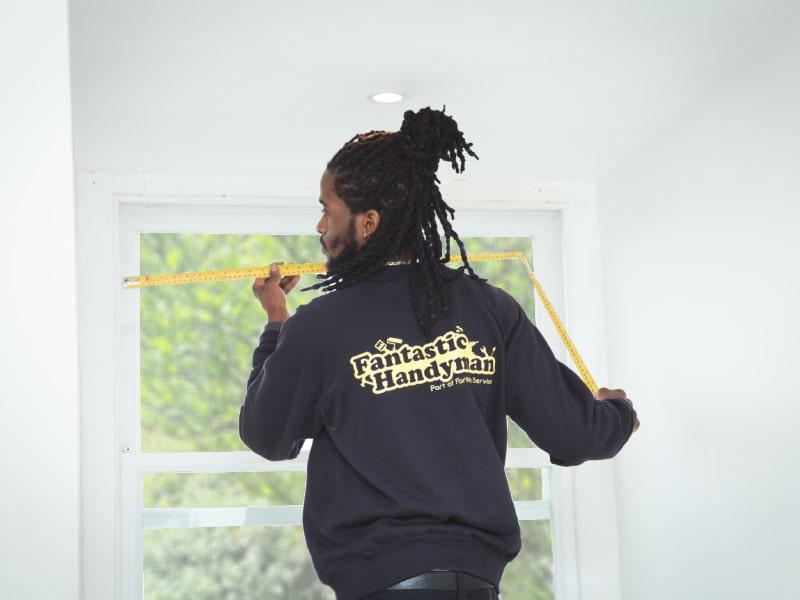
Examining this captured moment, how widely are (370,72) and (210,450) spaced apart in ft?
4.83

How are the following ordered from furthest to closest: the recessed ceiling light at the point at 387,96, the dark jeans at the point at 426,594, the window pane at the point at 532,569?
the window pane at the point at 532,569
the recessed ceiling light at the point at 387,96
the dark jeans at the point at 426,594

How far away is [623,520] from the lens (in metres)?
3.47

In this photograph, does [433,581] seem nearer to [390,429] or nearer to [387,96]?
[390,429]

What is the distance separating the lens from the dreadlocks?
5.87 ft

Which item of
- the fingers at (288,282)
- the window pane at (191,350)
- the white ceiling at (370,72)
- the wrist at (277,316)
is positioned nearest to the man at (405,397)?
the wrist at (277,316)

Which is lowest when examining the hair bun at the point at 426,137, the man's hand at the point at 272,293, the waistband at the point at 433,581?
the waistband at the point at 433,581

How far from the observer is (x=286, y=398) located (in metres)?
1.73

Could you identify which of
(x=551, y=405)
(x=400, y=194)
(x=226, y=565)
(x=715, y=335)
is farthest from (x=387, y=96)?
(x=226, y=565)

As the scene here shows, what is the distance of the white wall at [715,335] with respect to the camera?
7.90 feet

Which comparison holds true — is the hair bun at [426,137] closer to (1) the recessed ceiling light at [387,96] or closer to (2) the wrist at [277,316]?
(2) the wrist at [277,316]

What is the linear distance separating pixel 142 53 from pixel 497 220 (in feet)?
5.31

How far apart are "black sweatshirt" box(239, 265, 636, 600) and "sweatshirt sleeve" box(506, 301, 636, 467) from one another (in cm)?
4

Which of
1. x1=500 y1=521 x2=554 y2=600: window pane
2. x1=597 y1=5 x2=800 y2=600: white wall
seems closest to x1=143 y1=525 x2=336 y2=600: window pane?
x1=500 y1=521 x2=554 y2=600: window pane

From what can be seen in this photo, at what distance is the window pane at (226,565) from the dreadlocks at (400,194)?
5.64ft
